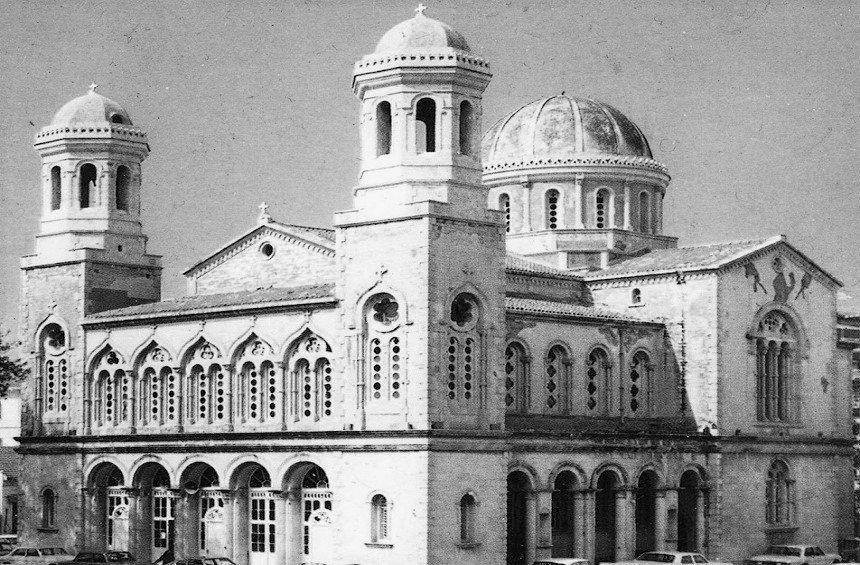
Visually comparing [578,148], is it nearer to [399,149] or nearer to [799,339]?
[799,339]

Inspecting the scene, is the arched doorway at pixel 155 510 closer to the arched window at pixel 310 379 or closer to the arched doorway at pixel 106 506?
the arched doorway at pixel 106 506

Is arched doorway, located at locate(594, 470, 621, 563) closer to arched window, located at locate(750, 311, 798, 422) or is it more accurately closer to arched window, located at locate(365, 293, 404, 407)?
arched window, located at locate(750, 311, 798, 422)

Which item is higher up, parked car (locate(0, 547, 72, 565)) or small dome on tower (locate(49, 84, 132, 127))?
small dome on tower (locate(49, 84, 132, 127))

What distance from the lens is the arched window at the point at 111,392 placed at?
226 feet

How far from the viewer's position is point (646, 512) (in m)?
67.8

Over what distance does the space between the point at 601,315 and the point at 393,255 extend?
462 inches

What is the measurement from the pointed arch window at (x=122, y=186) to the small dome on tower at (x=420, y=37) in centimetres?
1487

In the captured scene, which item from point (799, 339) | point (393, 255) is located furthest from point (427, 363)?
point (799, 339)

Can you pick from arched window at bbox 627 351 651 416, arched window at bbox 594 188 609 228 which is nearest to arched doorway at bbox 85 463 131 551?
arched window at bbox 627 351 651 416

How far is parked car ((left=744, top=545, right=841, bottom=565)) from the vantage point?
218 feet

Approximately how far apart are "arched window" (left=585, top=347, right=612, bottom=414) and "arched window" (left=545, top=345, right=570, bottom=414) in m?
1.14

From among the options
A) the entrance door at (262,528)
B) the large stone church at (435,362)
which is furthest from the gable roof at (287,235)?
the entrance door at (262,528)

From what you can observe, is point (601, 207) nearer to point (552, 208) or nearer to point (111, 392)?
point (552, 208)

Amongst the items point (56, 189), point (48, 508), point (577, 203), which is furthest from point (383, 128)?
point (48, 508)
